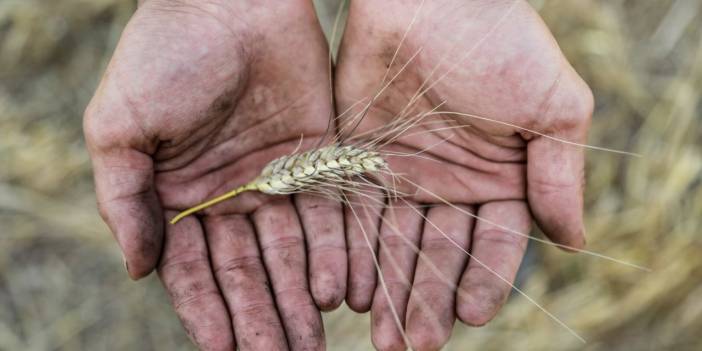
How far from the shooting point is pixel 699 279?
2.98 m

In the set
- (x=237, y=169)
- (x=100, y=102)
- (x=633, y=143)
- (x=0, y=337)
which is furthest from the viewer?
(x=633, y=143)

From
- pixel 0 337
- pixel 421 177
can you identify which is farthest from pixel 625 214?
pixel 0 337

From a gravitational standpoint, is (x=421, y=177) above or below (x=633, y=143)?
above

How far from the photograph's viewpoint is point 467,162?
2.29 meters

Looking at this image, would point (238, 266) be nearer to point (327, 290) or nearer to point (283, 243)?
point (283, 243)

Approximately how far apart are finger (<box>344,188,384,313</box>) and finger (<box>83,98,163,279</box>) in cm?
57

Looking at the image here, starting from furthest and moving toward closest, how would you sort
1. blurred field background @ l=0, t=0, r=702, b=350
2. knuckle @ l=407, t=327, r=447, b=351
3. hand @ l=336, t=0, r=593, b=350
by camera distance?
blurred field background @ l=0, t=0, r=702, b=350 → hand @ l=336, t=0, r=593, b=350 → knuckle @ l=407, t=327, r=447, b=351

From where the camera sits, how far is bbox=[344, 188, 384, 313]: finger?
6.83ft

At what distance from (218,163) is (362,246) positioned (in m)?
0.54

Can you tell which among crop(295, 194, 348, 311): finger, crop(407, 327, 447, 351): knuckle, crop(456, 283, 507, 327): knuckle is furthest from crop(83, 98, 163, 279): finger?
crop(456, 283, 507, 327): knuckle

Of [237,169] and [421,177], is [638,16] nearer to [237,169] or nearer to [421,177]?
[421,177]

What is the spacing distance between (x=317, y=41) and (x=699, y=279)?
73.3 inches

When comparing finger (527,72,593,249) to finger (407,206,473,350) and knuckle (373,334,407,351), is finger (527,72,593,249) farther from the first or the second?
knuckle (373,334,407,351)

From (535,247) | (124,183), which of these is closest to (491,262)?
(124,183)
